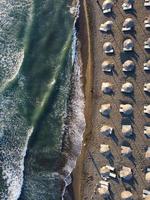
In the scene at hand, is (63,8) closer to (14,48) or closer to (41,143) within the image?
(14,48)

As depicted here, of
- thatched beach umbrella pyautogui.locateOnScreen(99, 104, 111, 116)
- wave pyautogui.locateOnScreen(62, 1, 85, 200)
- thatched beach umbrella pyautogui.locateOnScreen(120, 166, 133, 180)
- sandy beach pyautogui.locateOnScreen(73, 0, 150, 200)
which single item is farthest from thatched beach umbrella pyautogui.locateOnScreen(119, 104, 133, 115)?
thatched beach umbrella pyautogui.locateOnScreen(120, 166, 133, 180)

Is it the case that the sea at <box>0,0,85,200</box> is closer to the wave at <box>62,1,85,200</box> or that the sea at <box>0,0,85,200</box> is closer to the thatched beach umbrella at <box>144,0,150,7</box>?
the wave at <box>62,1,85,200</box>

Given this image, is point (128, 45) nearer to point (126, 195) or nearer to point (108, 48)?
point (108, 48)

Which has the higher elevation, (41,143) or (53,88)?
(53,88)

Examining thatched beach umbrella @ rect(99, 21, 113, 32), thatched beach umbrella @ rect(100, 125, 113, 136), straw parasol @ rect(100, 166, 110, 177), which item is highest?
thatched beach umbrella @ rect(99, 21, 113, 32)

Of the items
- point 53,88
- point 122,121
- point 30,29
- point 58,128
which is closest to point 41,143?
point 58,128

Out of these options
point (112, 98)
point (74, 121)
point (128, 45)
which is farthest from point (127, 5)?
point (74, 121)

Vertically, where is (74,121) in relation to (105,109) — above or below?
below
